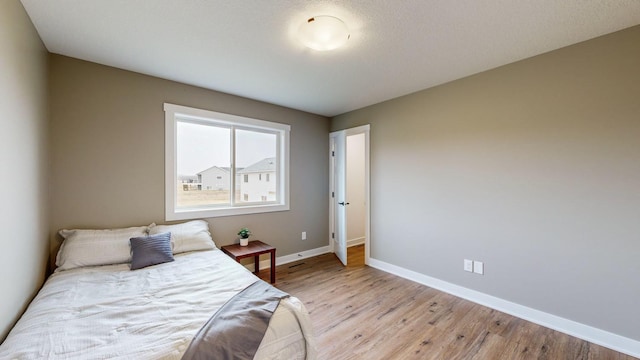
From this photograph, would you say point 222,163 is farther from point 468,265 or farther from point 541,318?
point 541,318

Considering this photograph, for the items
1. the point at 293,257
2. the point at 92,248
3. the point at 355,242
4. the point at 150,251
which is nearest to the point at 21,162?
the point at 92,248

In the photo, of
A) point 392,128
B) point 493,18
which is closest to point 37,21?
point 493,18

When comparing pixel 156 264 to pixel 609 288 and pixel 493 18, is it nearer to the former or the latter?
pixel 493 18

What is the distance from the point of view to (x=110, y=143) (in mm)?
2600

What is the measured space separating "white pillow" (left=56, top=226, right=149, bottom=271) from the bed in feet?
0.05

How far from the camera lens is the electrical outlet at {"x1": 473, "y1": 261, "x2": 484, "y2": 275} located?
2.73 m

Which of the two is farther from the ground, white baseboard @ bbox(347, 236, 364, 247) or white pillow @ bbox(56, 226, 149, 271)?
white pillow @ bbox(56, 226, 149, 271)

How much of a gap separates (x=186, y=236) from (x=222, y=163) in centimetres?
114

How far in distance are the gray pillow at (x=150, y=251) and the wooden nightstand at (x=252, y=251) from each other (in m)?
0.76

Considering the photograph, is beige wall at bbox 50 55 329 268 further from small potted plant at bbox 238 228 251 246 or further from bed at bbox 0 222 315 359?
bed at bbox 0 222 315 359

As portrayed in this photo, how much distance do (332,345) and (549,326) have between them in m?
1.96

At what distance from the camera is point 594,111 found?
2098 mm

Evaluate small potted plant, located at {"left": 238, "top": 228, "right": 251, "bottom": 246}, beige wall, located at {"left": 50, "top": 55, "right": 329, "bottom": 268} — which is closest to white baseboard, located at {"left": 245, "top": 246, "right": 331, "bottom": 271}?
small potted plant, located at {"left": 238, "top": 228, "right": 251, "bottom": 246}

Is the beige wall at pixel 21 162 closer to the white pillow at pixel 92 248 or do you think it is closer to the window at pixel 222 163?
the white pillow at pixel 92 248
